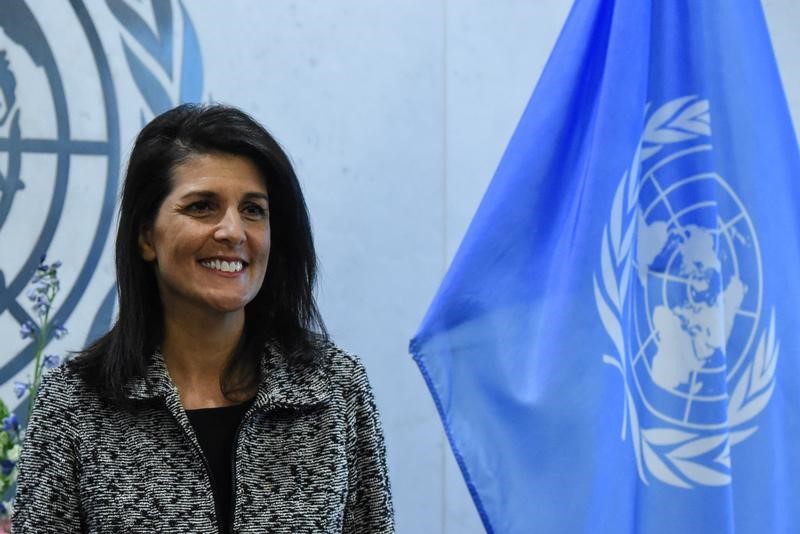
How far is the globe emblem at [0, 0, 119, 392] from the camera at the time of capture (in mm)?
2207

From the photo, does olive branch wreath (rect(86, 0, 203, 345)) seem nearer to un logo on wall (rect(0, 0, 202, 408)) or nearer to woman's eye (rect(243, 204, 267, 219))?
un logo on wall (rect(0, 0, 202, 408))

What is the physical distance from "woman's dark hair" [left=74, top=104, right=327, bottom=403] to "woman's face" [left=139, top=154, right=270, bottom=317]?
22mm

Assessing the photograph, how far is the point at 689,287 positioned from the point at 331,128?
0.89 m

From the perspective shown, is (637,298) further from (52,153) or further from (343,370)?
(52,153)

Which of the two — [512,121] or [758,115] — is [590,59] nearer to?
[758,115]

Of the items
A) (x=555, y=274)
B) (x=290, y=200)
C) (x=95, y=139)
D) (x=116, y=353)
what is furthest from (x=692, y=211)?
(x=95, y=139)

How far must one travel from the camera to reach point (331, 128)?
7.98ft

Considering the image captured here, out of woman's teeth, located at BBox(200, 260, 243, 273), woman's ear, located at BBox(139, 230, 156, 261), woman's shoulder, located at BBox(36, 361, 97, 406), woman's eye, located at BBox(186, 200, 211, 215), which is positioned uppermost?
woman's eye, located at BBox(186, 200, 211, 215)

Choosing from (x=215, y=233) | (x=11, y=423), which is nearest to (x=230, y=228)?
(x=215, y=233)

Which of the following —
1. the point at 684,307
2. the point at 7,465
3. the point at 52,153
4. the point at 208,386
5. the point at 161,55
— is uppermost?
the point at 161,55

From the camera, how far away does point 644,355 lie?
1.86 metres

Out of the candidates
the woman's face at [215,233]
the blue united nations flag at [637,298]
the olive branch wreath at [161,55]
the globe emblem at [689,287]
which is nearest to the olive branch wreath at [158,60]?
the olive branch wreath at [161,55]

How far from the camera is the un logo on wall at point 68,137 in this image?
2207 mm

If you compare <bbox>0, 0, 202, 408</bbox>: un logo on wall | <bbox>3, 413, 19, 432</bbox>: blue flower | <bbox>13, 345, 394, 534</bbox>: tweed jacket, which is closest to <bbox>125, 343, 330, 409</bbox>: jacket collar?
<bbox>13, 345, 394, 534</bbox>: tweed jacket
